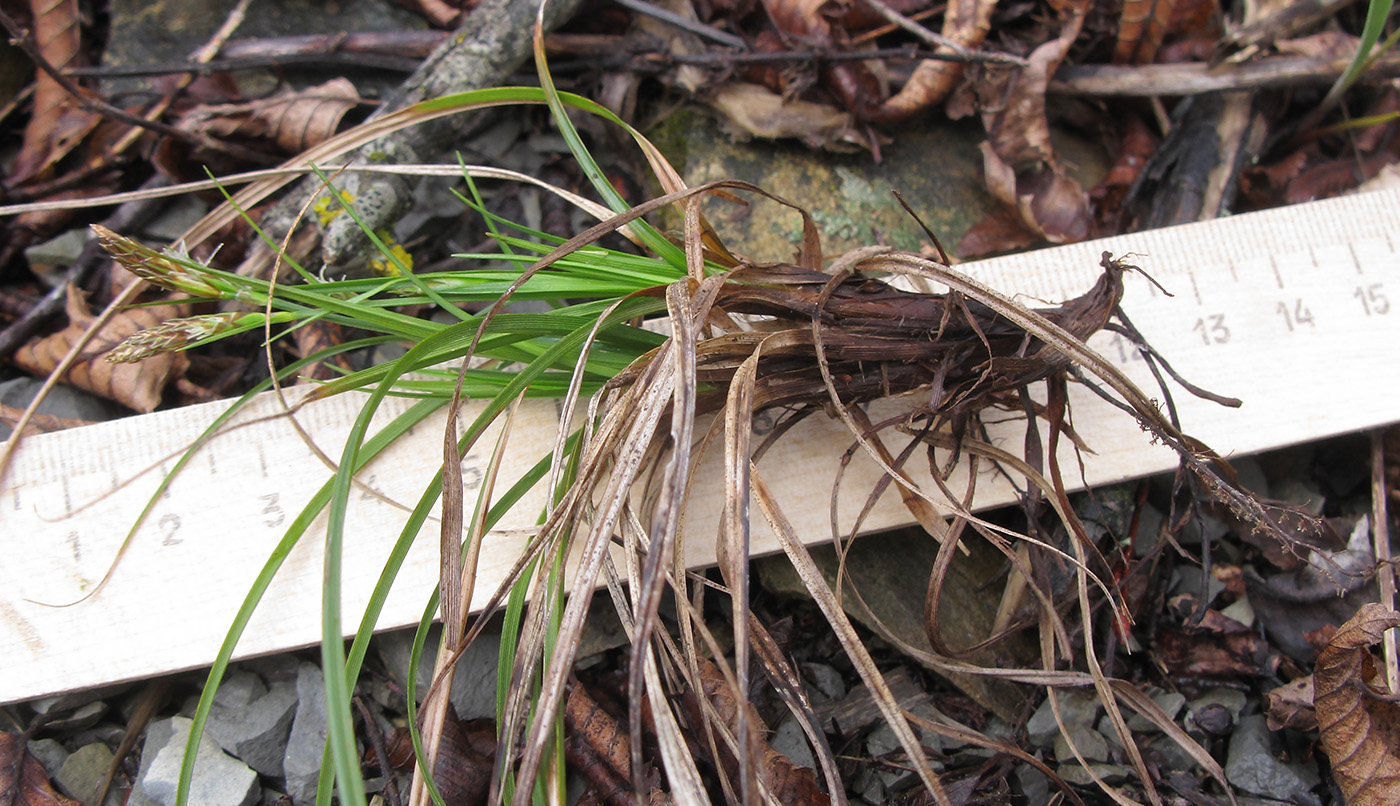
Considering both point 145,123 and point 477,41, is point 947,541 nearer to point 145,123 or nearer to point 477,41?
point 477,41

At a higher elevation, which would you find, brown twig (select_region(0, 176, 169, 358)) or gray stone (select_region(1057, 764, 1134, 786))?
brown twig (select_region(0, 176, 169, 358))

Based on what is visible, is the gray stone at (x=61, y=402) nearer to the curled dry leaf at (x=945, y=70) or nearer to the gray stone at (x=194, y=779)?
the gray stone at (x=194, y=779)

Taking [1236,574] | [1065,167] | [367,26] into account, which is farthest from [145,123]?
[1236,574]

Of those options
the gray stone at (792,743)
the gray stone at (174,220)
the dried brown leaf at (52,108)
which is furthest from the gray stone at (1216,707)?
the dried brown leaf at (52,108)

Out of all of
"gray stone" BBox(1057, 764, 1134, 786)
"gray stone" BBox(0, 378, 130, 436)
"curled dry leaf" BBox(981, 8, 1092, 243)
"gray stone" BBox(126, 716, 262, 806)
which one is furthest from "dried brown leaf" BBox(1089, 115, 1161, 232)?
"gray stone" BBox(0, 378, 130, 436)

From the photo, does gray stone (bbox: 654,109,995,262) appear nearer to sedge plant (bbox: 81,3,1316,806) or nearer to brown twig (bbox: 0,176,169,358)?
sedge plant (bbox: 81,3,1316,806)

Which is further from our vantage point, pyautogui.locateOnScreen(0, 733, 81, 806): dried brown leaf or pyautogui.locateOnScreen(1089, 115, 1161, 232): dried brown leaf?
pyautogui.locateOnScreen(1089, 115, 1161, 232): dried brown leaf

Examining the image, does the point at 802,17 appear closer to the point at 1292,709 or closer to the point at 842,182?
the point at 842,182
